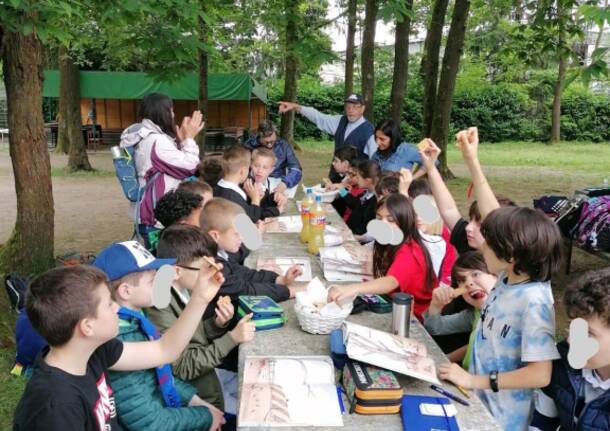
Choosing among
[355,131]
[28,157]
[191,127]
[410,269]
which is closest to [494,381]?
[410,269]

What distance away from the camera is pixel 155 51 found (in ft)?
15.0

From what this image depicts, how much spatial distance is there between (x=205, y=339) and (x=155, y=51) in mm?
3176

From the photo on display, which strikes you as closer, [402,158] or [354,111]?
[402,158]

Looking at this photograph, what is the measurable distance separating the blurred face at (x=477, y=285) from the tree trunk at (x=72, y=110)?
11900 millimetres

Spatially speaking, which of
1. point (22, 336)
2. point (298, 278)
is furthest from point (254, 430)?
point (298, 278)

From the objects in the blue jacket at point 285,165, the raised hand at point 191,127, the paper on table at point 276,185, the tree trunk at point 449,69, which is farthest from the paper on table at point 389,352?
the tree trunk at point 449,69

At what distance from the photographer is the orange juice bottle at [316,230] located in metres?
3.18

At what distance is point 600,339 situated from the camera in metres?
1.41

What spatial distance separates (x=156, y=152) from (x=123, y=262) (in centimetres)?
200

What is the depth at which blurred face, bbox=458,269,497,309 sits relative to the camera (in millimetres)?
2100

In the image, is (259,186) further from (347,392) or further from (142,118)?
(347,392)

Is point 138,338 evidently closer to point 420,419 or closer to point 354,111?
point 420,419

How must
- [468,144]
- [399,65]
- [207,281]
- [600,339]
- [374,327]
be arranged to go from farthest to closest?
[399,65] → [468,144] → [374,327] → [207,281] → [600,339]

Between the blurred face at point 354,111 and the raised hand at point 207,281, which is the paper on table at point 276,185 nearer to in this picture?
the blurred face at point 354,111
